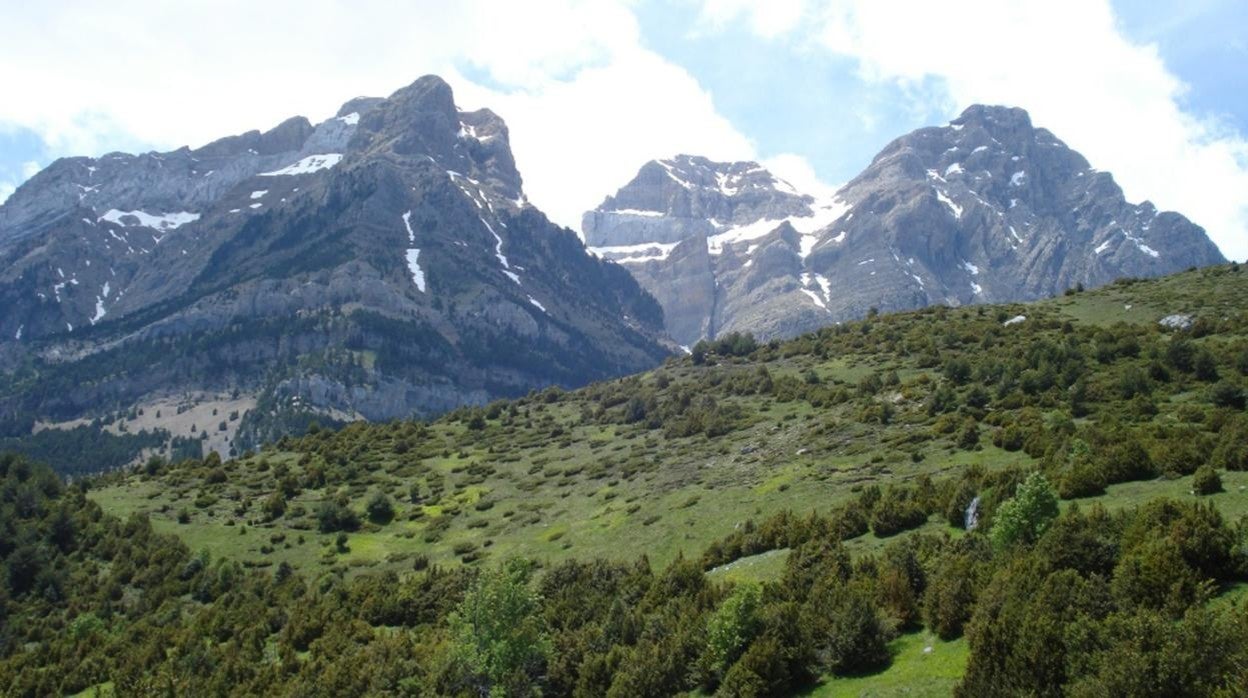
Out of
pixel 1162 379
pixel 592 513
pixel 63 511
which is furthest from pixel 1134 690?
pixel 63 511

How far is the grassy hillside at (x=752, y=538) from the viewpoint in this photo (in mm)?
24047

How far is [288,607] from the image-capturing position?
5259cm

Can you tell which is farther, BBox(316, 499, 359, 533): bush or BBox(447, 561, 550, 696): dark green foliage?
BBox(316, 499, 359, 533): bush

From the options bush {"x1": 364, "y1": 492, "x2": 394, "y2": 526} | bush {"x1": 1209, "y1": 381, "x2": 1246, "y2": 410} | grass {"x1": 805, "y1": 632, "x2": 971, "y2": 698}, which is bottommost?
grass {"x1": 805, "y1": 632, "x2": 971, "y2": 698}

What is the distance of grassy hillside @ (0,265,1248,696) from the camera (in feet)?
78.9

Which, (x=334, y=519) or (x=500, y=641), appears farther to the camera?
(x=334, y=519)

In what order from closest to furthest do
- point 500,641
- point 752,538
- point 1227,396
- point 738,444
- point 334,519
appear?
point 500,641 < point 752,538 < point 1227,396 < point 334,519 < point 738,444

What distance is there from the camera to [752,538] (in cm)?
4341

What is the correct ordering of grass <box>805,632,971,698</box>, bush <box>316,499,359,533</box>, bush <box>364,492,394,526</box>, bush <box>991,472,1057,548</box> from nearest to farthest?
grass <box>805,632,971,698</box> → bush <box>991,472,1057,548</box> → bush <box>316,499,359,533</box> → bush <box>364,492,394,526</box>

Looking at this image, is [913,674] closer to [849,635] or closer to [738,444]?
[849,635]

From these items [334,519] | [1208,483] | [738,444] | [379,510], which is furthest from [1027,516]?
[379,510]

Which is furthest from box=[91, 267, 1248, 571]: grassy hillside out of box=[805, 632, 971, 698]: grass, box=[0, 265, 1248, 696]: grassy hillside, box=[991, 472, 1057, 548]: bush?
box=[805, 632, 971, 698]: grass

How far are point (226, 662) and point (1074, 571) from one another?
37213 mm

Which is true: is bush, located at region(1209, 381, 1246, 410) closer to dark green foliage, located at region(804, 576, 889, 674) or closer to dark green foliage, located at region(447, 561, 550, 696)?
dark green foliage, located at region(804, 576, 889, 674)
